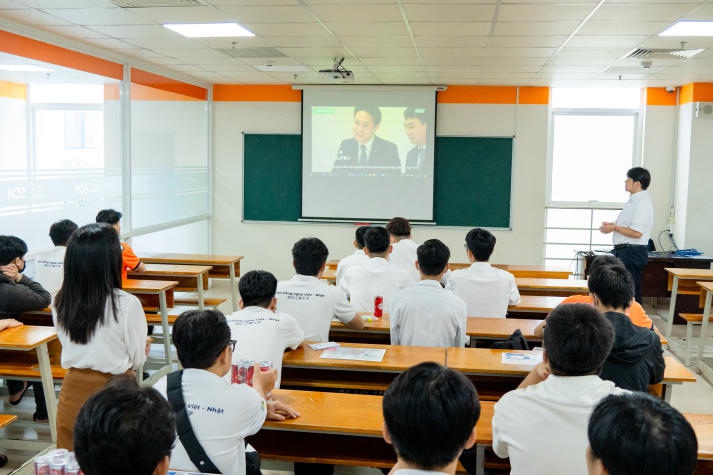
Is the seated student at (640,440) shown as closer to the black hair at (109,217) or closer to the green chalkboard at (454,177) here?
the black hair at (109,217)

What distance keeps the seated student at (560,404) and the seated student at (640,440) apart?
759mm

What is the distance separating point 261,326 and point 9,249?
2.27 metres

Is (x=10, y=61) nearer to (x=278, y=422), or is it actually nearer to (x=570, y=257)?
(x=278, y=422)

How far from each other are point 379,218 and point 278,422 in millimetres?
7442

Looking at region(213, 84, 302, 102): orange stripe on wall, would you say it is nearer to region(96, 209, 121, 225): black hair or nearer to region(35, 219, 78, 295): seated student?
region(96, 209, 121, 225): black hair

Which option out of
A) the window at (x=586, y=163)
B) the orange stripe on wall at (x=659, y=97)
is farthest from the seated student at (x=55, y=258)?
the orange stripe on wall at (x=659, y=97)

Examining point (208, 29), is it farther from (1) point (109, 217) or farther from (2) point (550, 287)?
(2) point (550, 287)

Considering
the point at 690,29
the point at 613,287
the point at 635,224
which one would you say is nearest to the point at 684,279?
the point at 635,224

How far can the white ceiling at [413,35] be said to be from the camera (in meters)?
5.14

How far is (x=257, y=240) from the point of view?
1040cm

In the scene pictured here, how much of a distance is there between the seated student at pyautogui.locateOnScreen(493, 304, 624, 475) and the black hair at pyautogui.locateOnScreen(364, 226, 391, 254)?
2758mm

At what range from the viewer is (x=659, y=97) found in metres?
9.54

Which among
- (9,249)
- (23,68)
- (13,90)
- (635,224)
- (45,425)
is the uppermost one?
(23,68)

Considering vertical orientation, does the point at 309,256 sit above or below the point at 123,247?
above
